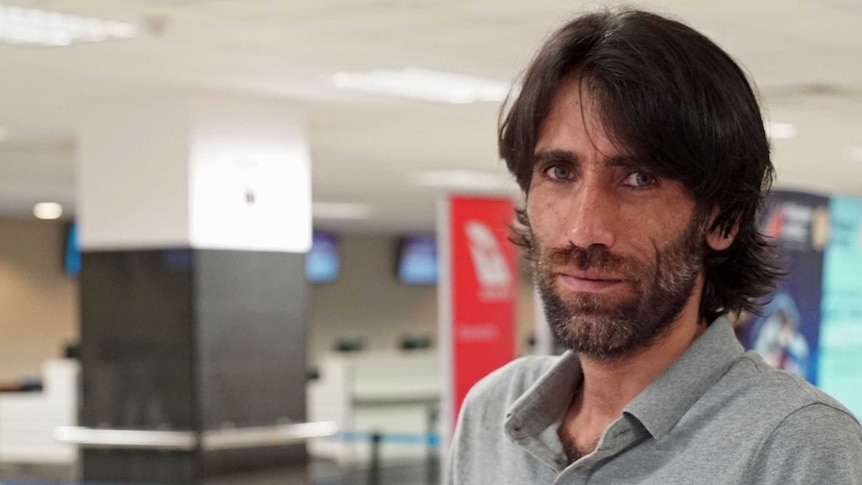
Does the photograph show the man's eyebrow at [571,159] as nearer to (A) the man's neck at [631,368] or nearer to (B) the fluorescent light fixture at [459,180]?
(A) the man's neck at [631,368]

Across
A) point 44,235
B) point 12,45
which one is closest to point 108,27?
point 12,45

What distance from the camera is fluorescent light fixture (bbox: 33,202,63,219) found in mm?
20266

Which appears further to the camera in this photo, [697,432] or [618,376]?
[618,376]

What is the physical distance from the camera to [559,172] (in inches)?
62.9

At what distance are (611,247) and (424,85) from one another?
328 inches

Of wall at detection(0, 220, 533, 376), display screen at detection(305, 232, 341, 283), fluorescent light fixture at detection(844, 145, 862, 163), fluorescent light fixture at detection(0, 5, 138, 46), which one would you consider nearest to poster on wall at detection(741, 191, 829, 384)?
fluorescent light fixture at detection(0, 5, 138, 46)

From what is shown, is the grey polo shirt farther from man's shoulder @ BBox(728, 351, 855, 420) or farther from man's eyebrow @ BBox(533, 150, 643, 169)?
man's eyebrow @ BBox(533, 150, 643, 169)

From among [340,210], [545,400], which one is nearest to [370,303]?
[340,210]

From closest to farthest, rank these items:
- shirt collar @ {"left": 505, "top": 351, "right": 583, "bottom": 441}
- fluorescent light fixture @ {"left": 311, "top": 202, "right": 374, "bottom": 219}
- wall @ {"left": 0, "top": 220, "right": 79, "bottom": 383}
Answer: shirt collar @ {"left": 505, "top": 351, "right": 583, "bottom": 441}
fluorescent light fixture @ {"left": 311, "top": 202, "right": 374, "bottom": 219}
wall @ {"left": 0, "top": 220, "right": 79, "bottom": 383}

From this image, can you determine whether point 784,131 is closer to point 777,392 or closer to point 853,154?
point 853,154

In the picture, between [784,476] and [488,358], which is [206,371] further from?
[784,476]

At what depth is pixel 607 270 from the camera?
4.94 ft

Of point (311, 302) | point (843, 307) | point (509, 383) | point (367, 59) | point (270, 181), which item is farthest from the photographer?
point (311, 302)

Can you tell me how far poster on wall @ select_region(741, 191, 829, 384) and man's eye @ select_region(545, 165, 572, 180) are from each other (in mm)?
4496
